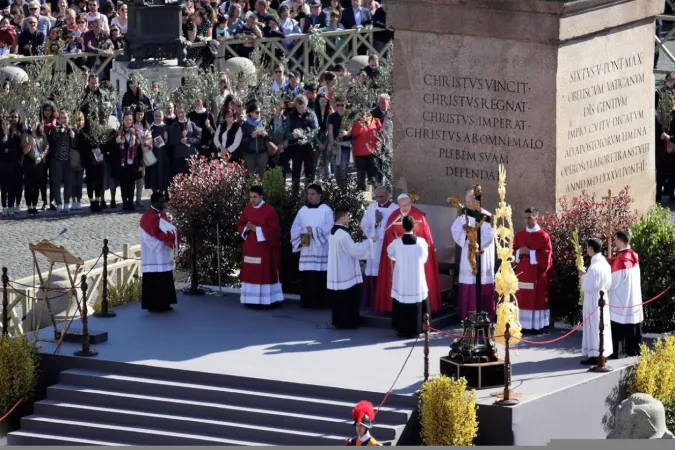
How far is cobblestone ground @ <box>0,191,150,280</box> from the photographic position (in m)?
31.2

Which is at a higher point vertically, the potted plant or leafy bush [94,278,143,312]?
leafy bush [94,278,143,312]

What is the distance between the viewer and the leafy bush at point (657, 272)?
2634 centimetres

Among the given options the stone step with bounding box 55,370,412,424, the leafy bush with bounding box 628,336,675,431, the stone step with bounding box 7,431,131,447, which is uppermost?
the leafy bush with bounding box 628,336,675,431

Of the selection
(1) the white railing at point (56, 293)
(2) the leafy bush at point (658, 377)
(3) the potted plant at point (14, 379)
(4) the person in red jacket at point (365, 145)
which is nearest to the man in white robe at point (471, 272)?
(2) the leafy bush at point (658, 377)

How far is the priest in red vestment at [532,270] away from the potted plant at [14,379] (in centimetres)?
559

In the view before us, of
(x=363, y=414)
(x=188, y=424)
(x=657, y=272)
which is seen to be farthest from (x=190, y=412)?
(x=657, y=272)

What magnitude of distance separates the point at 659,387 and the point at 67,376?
20.9ft

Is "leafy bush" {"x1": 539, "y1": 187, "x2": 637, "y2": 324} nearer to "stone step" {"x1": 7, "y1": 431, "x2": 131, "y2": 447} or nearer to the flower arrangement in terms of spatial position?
the flower arrangement

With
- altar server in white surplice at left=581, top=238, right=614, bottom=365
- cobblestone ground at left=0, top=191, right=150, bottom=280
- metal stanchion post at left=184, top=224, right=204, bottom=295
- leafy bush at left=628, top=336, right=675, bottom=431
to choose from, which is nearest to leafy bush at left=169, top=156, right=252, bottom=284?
metal stanchion post at left=184, top=224, right=204, bottom=295

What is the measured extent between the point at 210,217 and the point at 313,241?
194cm

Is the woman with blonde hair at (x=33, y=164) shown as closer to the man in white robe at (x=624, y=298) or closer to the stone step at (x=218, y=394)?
the stone step at (x=218, y=394)

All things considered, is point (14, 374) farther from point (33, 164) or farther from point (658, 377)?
point (33, 164)

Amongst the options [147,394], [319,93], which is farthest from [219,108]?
[147,394]

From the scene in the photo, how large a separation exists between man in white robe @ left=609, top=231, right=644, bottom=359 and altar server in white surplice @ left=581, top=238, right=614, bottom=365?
0.40ft
